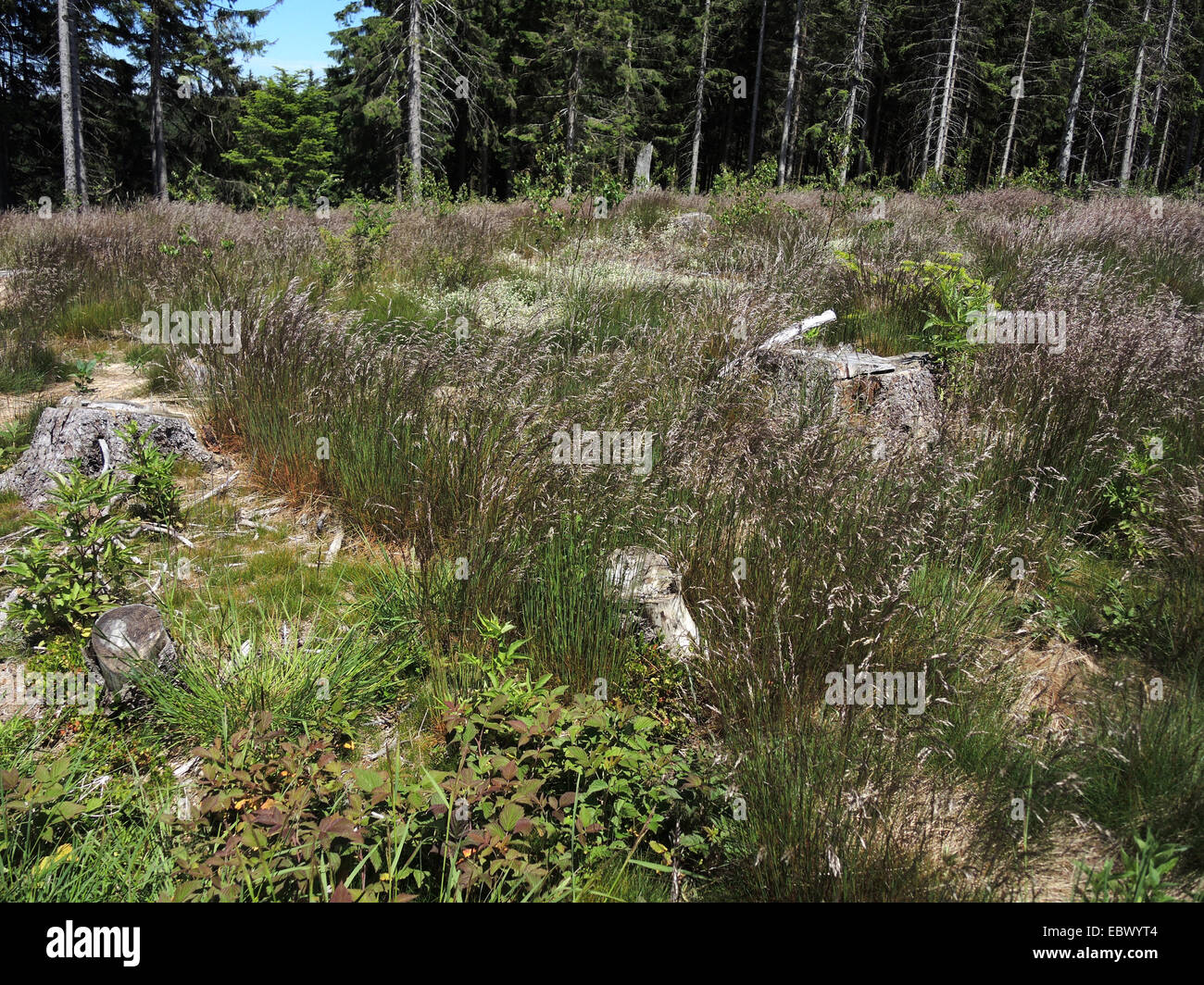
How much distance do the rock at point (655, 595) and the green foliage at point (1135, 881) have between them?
1472mm

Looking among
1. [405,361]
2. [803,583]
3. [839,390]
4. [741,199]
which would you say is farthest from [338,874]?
[741,199]

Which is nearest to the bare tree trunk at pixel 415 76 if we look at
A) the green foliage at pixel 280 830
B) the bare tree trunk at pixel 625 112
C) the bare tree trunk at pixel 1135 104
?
the bare tree trunk at pixel 625 112

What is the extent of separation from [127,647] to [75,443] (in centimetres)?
213

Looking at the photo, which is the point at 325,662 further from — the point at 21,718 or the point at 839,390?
the point at 839,390

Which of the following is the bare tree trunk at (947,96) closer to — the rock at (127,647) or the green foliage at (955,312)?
the green foliage at (955,312)

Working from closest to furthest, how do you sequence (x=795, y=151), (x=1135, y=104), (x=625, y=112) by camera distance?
(x=1135, y=104)
(x=625, y=112)
(x=795, y=151)

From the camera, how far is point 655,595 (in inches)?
129

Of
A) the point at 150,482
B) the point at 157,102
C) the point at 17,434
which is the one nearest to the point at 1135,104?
the point at 150,482

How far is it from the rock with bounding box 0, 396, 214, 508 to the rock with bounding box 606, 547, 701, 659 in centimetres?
296

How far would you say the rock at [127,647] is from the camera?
2.88 m

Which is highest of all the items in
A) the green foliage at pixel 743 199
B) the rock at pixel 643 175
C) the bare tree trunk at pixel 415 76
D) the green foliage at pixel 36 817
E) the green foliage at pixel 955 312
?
the bare tree trunk at pixel 415 76

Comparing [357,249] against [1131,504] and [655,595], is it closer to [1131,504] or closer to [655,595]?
[655,595]

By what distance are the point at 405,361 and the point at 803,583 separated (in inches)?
120

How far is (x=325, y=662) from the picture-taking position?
2.95 m
